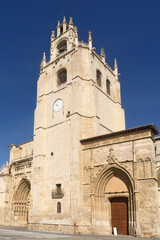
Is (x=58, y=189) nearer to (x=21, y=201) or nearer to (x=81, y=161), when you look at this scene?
(x=81, y=161)

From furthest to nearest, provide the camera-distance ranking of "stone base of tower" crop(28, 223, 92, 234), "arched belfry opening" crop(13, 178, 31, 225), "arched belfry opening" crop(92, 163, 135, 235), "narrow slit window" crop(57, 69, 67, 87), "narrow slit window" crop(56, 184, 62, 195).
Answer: "arched belfry opening" crop(13, 178, 31, 225) → "narrow slit window" crop(57, 69, 67, 87) → "narrow slit window" crop(56, 184, 62, 195) → "stone base of tower" crop(28, 223, 92, 234) → "arched belfry opening" crop(92, 163, 135, 235)

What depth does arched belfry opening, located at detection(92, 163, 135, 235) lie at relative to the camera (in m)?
17.7

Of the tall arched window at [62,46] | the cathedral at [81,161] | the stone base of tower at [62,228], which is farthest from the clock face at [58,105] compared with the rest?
the stone base of tower at [62,228]

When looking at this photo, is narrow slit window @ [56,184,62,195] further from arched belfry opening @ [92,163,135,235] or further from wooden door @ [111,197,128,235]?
wooden door @ [111,197,128,235]

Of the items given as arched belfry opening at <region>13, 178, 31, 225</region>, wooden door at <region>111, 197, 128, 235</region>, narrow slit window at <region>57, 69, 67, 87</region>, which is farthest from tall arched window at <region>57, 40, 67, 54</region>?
wooden door at <region>111, 197, 128, 235</region>

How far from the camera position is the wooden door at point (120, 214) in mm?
17719

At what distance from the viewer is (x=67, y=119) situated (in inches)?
882

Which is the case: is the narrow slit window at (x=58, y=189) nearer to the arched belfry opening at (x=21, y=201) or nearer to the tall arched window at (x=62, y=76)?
the arched belfry opening at (x=21, y=201)

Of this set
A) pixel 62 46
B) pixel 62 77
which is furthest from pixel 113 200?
pixel 62 46

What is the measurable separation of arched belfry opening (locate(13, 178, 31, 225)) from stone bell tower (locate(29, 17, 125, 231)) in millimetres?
4130

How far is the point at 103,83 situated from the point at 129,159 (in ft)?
34.1

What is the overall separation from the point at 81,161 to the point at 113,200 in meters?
3.89

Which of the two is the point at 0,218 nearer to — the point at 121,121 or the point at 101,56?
the point at 121,121

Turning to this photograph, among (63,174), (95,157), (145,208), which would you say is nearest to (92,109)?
(95,157)
